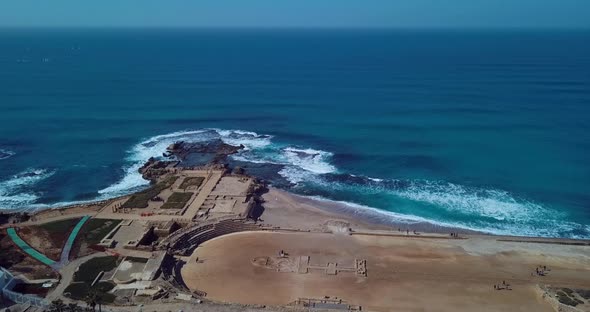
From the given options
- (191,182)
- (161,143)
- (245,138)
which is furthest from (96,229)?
(245,138)

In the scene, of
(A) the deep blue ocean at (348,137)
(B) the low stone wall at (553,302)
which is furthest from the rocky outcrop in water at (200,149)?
(B) the low stone wall at (553,302)

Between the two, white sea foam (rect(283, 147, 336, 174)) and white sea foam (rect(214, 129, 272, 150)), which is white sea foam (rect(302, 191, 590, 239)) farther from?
white sea foam (rect(214, 129, 272, 150))

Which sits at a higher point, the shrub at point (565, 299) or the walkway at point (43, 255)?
the shrub at point (565, 299)

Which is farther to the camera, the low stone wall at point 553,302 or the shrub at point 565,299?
the shrub at point 565,299

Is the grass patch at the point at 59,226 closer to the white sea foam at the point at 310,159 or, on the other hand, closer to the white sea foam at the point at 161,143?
the white sea foam at the point at 161,143

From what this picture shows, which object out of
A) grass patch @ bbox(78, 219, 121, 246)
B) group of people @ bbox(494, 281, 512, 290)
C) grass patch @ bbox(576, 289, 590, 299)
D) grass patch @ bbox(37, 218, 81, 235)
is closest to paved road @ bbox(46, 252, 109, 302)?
grass patch @ bbox(78, 219, 121, 246)
